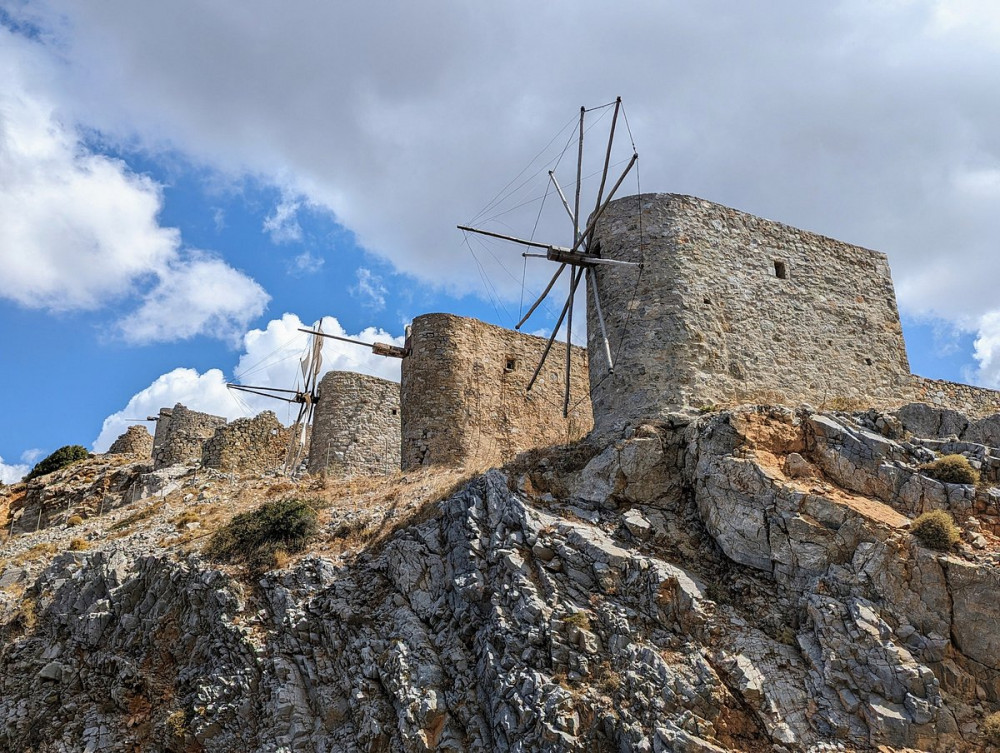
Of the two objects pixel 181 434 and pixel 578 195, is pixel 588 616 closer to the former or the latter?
pixel 578 195

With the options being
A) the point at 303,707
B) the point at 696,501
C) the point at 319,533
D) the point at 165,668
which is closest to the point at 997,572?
the point at 696,501

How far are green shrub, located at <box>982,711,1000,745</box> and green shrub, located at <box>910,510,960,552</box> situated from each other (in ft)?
7.70

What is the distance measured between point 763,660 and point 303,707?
24.6ft

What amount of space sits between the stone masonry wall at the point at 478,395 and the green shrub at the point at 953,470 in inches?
372

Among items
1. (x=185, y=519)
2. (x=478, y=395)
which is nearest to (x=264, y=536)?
(x=185, y=519)

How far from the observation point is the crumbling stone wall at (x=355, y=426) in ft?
84.2

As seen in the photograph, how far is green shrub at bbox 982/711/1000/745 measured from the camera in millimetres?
9094

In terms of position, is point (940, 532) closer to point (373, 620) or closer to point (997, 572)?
point (997, 572)

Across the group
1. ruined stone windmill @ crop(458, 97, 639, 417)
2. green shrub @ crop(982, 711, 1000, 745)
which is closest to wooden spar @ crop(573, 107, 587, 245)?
ruined stone windmill @ crop(458, 97, 639, 417)

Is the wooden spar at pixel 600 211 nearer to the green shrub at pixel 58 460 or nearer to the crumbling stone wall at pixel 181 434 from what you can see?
the crumbling stone wall at pixel 181 434

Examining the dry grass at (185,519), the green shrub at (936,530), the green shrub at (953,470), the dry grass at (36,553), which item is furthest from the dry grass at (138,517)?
the green shrub at (953,470)

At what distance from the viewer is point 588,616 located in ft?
37.2

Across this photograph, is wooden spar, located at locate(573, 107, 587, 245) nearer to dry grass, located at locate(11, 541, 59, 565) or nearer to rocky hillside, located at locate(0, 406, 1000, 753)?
rocky hillside, located at locate(0, 406, 1000, 753)

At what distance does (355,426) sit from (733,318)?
14796mm
